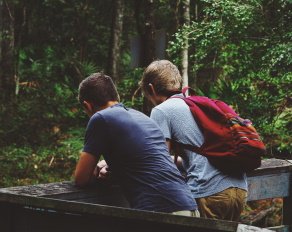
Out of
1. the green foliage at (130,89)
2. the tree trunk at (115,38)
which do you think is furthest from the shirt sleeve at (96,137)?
the green foliage at (130,89)

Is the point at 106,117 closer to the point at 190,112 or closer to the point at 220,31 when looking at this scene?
the point at 190,112

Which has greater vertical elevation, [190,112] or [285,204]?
[190,112]

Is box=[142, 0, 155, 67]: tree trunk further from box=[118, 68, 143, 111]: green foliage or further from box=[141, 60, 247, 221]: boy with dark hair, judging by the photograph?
box=[141, 60, 247, 221]: boy with dark hair

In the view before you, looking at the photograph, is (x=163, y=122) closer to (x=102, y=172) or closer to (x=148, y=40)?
(x=102, y=172)

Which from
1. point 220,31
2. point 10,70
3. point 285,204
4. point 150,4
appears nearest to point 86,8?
point 10,70

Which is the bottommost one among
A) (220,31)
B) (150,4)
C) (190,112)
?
(190,112)

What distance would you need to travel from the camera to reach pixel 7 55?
18203mm

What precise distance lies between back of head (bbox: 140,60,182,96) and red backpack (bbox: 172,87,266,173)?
25 cm

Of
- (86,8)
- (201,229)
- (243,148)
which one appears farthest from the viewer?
(86,8)

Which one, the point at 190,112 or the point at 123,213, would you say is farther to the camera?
the point at 190,112

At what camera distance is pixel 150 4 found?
1321 cm

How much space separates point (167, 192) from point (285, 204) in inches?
61.3

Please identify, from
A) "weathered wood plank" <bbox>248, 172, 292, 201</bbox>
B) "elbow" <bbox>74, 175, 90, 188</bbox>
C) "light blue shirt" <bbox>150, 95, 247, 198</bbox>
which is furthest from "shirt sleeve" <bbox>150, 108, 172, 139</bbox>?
"weathered wood plank" <bbox>248, 172, 292, 201</bbox>

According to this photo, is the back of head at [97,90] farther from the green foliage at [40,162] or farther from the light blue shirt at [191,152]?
the green foliage at [40,162]
